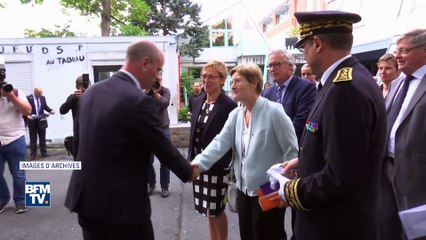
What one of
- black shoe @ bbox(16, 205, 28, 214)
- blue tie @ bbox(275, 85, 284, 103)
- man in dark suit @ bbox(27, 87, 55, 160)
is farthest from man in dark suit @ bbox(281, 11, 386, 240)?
man in dark suit @ bbox(27, 87, 55, 160)

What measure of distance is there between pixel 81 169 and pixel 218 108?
166 cm

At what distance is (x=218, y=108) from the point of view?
3.57 metres

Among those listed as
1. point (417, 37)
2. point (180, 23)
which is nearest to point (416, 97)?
point (417, 37)

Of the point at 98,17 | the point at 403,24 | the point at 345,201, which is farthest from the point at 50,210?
the point at 98,17

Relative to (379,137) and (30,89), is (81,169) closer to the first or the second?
(379,137)

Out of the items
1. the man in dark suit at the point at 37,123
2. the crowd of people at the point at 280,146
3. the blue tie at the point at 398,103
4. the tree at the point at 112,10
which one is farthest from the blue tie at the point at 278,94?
the tree at the point at 112,10

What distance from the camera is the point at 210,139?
359 cm

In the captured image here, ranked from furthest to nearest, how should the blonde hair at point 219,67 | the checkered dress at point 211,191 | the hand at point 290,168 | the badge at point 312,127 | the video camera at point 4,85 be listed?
the video camera at point 4,85
the blonde hair at point 219,67
the checkered dress at point 211,191
the hand at point 290,168
the badge at point 312,127

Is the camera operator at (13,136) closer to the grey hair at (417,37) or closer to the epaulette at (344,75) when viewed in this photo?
the epaulette at (344,75)

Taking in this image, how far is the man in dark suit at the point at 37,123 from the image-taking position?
29.3 feet

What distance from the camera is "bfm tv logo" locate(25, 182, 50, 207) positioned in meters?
5.16

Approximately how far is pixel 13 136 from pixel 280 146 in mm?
3794

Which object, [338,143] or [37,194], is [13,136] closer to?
[37,194]

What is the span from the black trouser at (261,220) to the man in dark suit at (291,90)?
3.83ft
